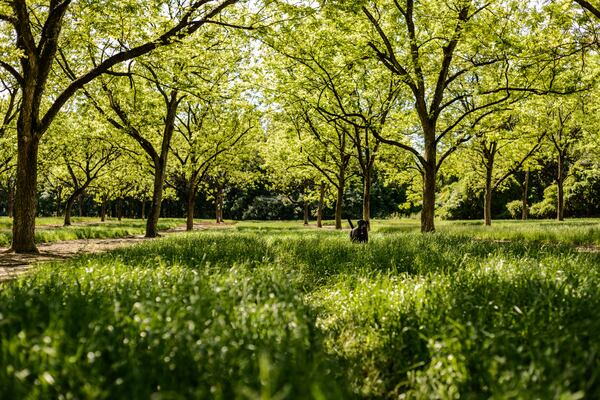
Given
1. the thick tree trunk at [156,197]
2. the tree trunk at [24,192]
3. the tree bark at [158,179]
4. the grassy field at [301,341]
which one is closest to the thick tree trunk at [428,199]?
the grassy field at [301,341]

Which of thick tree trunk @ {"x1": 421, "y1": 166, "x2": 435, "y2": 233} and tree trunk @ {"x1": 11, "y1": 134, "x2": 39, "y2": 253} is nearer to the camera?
tree trunk @ {"x1": 11, "y1": 134, "x2": 39, "y2": 253}

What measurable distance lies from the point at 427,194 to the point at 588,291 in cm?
1287

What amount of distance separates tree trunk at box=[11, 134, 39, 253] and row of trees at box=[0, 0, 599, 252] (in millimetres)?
39

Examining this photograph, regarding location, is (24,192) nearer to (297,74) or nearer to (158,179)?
(158,179)

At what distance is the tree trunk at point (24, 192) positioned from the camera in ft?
37.3

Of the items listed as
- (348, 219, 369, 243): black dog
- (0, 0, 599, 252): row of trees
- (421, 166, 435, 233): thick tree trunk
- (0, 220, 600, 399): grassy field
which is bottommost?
(0, 220, 600, 399): grassy field

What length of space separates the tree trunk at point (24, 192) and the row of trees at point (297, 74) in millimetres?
39

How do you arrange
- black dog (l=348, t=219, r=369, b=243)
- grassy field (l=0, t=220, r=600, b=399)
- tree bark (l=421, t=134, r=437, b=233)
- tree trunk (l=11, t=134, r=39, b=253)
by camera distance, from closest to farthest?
1. grassy field (l=0, t=220, r=600, b=399)
2. black dog (l=348, t=219, r=369, b=243)
3. tree trunk (l=11, t=134, r=39, b=253)
4. tree bark (l=421, t=134, r=437, b=233)

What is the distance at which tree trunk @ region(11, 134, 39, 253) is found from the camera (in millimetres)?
11375

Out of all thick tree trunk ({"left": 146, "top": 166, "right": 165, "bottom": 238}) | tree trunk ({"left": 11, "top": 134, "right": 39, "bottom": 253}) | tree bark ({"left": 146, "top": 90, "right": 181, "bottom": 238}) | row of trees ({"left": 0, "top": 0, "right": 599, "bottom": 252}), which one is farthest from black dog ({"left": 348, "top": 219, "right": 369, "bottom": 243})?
thick tree trunk ({"left": 146, "top": 166, "right": 165, "bottom": 238})

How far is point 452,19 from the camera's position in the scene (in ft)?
43.6

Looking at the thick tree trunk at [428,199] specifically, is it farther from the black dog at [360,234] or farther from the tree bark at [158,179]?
the tree bark at [158,179]

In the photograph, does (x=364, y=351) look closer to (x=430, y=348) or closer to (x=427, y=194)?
(x=430, y=348)

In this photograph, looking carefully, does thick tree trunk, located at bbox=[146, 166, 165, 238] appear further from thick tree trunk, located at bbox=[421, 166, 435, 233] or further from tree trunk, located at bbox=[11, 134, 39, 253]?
thick tree trunk, located at bbox=[421, 166, 435, 233]
